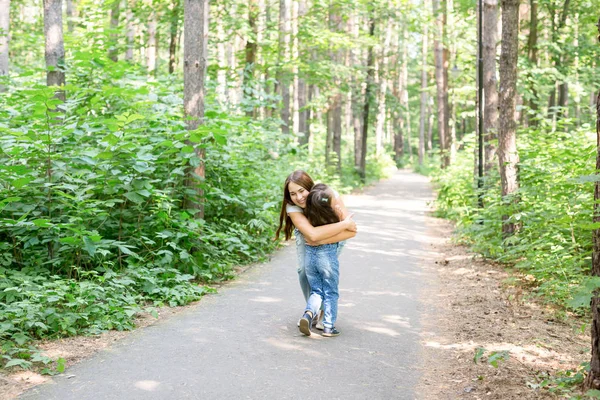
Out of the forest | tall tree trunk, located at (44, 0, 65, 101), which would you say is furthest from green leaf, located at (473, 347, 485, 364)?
tall tree trunk, located at (44, 0, 65, 101)

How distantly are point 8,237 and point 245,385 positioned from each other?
467 cm

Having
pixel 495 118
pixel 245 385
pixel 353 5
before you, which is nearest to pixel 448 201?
pixel 495 118

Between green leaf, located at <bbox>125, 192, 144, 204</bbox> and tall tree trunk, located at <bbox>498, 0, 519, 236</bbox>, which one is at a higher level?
tall tree trunk, located at <bbox>498, 0, 519, 236</bbox>

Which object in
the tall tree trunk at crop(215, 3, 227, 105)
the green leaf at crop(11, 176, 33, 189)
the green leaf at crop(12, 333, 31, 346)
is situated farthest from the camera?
the tall tree trunk at crop(215, 3, 227, 105)

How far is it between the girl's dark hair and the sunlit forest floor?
1559 mm

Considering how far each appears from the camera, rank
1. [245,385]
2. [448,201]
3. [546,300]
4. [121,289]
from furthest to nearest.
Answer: [448,201], [546,300], [121,289], [245,385]

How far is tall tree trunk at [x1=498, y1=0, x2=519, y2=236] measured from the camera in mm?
9823

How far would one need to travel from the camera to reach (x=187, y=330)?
19.6ft

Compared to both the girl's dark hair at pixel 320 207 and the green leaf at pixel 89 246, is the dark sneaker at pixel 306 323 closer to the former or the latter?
the girl's dark hair at pixel 320 207

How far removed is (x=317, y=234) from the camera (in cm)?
568

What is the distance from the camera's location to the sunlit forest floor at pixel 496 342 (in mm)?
4477

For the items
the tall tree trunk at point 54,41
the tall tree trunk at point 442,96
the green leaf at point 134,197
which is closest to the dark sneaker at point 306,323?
the green leaf at point 134,197

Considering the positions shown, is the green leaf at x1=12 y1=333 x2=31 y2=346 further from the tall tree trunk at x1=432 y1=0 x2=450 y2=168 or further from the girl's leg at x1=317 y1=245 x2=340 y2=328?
the tall tree trunk at x1=432 y1=0 x2=450 y2=168

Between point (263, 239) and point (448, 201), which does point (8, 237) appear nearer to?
point (263, 239)
